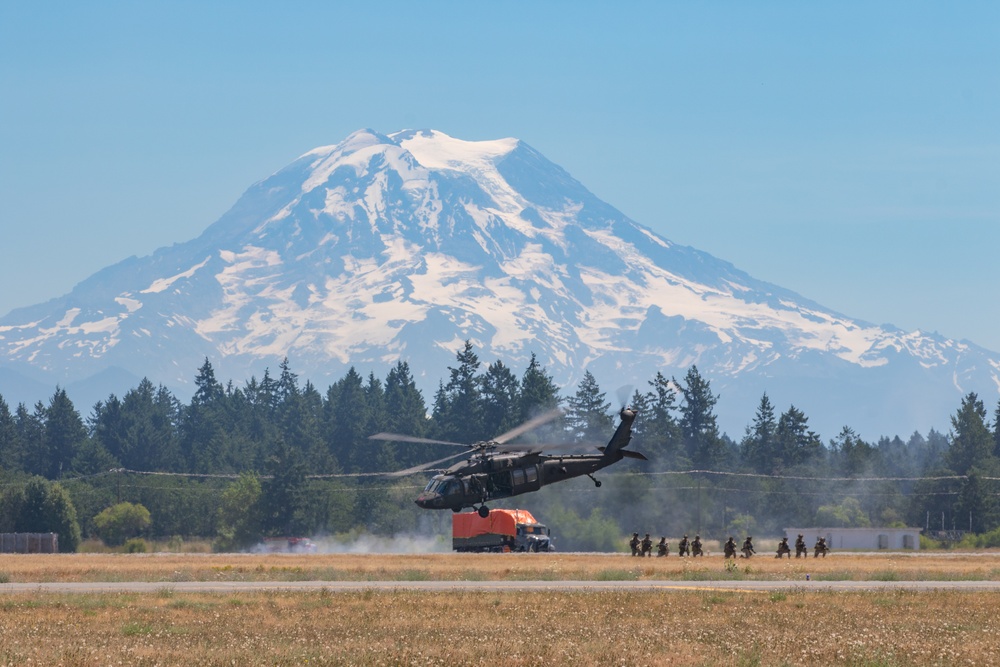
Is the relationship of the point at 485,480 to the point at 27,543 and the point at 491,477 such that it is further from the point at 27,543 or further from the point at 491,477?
the point at 27,543

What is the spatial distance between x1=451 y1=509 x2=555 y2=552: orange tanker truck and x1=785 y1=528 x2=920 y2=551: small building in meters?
43.6

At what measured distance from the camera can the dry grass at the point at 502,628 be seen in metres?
31.1

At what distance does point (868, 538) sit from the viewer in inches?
5778

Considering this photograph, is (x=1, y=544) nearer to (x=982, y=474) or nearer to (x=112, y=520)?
(x=112, y=520)

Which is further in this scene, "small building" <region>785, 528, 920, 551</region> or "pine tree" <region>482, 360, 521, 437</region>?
"pine tree" <region>482, 360, 521, 437</region>

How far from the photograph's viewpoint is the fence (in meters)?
131

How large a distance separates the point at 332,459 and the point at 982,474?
276ft

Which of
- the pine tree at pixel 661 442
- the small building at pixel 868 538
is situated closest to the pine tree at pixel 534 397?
the pine tree at pixel 661 442

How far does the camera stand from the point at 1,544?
132m

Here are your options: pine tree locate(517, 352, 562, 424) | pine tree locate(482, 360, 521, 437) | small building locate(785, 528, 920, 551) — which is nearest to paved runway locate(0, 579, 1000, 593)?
small building locate(785, 528, 920, 551)

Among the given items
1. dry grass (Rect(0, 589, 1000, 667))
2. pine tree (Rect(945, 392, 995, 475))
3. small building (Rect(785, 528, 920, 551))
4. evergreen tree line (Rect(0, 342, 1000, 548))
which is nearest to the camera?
dry grass (Rect(0, 589, 1000, 667))

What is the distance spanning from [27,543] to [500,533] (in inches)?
2013

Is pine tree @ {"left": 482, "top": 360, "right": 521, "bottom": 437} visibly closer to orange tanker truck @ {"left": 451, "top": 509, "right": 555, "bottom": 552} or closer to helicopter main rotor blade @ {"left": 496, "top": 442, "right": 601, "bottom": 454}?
orange tanker truck @ {"left": 451, "top": 509, "right": 555, "bottom": 552}

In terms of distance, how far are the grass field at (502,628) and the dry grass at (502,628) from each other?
6 centimetres
